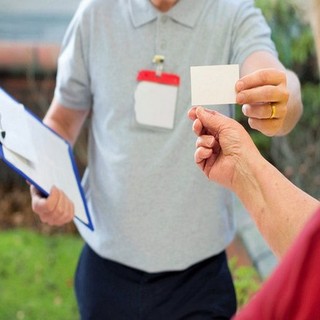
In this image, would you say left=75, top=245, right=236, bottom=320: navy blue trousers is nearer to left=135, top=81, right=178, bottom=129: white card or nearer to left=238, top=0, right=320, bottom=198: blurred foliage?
left=135, top=81, right=178, bottom=129: white card

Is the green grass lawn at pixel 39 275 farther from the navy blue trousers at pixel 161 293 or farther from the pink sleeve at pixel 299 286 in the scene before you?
the pink sleeve at pixel 299 286

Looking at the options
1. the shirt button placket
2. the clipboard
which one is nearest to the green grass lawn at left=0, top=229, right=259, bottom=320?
the clipboard

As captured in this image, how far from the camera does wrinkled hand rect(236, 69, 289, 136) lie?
154 centimetres

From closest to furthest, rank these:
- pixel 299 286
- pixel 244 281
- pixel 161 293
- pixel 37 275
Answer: pixel 299 286 → pixel 161 293 → pixel 244 281 → pixel 37 275

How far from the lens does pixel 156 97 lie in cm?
189

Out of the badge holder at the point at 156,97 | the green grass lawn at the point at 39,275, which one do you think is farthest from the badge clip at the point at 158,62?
the green grass lawn at the point at 39,275

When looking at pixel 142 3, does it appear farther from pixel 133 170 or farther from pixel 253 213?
pixel 253 213

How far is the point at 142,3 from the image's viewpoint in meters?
1.92

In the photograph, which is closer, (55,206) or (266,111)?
(266,111)

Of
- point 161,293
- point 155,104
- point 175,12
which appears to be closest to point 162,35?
point 175,12

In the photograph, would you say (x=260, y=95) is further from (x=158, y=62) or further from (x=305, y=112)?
(x=305, y=112)

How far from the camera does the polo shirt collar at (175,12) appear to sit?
1.87m

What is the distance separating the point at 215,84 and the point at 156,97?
1.19 ft

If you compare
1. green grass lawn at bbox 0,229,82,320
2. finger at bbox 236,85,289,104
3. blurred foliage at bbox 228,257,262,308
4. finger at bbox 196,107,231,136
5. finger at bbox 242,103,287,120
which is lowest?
green grass lawn at bbox 0,229,82,320
